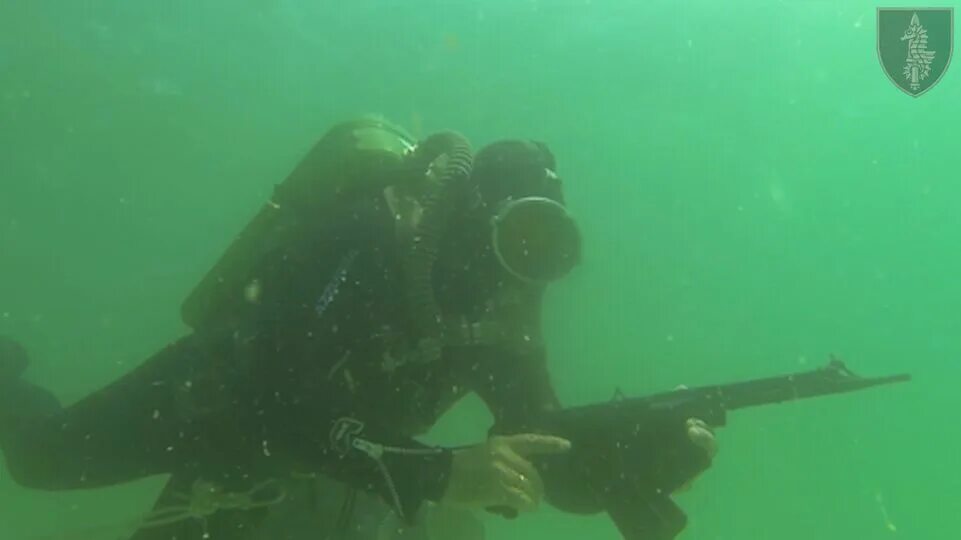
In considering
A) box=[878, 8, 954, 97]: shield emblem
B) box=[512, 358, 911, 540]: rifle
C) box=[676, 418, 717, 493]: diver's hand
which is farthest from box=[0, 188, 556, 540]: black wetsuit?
box=[878, 8, 954, 97]: shield emblem

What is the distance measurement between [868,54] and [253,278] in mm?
25204

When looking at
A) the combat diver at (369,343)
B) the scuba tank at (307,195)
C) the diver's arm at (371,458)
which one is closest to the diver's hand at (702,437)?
the combat diver at (369,343)

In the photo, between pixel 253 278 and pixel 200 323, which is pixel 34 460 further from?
pixel 253 278

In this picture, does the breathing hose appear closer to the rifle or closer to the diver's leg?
the rifle

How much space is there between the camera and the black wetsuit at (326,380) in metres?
3.60

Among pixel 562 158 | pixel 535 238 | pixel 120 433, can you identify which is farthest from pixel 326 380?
pixel 562 158

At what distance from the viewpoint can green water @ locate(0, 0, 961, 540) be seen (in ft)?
71.7

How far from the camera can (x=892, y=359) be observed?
59.9 meters

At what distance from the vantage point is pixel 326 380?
3660mm

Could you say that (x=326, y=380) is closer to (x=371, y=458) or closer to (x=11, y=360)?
(x=371, y=458)

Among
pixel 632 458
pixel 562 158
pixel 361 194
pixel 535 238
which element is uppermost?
pixel 361 194

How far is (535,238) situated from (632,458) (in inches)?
45.9

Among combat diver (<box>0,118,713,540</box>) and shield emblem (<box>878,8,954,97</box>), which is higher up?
combat diver (<box>0,118,713,540</box>)

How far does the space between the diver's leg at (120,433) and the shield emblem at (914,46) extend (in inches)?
403
